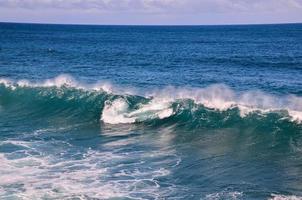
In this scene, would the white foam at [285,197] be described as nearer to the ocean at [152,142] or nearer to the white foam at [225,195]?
the ocean at [152,142]

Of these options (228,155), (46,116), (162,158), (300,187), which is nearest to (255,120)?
(228,155)

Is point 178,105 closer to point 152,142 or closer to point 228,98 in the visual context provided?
point 152,142

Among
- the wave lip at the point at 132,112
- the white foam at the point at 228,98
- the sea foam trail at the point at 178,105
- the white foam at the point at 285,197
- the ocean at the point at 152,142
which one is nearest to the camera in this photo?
the white foam at the point at 285,197

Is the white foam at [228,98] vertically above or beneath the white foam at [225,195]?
above

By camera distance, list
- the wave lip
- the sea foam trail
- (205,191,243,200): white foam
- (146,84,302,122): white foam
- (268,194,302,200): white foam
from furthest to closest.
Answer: the wave lip → (146,84,302,122): white foam → the sea foam trail → (205,191,243,200): white foam → (268,194,302,200): white foam

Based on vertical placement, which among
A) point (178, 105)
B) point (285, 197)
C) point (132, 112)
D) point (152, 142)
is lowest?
point (152, 142)

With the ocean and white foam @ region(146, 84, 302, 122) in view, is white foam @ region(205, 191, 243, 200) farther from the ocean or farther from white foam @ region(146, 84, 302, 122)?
white foam @ region(146, 84, 302, 122)

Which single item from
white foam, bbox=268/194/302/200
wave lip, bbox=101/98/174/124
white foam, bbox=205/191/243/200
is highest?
wave lip, bbox=101/98/174/124

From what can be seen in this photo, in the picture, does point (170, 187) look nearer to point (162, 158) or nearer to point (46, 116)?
point (162, 158)

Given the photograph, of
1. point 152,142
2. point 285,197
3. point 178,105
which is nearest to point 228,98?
point 178,105

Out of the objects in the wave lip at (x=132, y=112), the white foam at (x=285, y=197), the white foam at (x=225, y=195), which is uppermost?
the wave lip at (x=132, y=112)

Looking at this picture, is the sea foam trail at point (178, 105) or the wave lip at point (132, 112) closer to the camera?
the sea foam trail at point (178, 105)

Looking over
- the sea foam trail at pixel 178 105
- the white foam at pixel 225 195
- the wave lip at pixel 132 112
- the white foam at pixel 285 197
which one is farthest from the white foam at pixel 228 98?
the white foam at pixel 285 197

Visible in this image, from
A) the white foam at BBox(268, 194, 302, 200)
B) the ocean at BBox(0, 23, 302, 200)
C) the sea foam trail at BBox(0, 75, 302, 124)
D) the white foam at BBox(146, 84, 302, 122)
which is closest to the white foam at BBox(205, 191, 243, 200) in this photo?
the ocean at BBox(0, 23, 302, 200)
